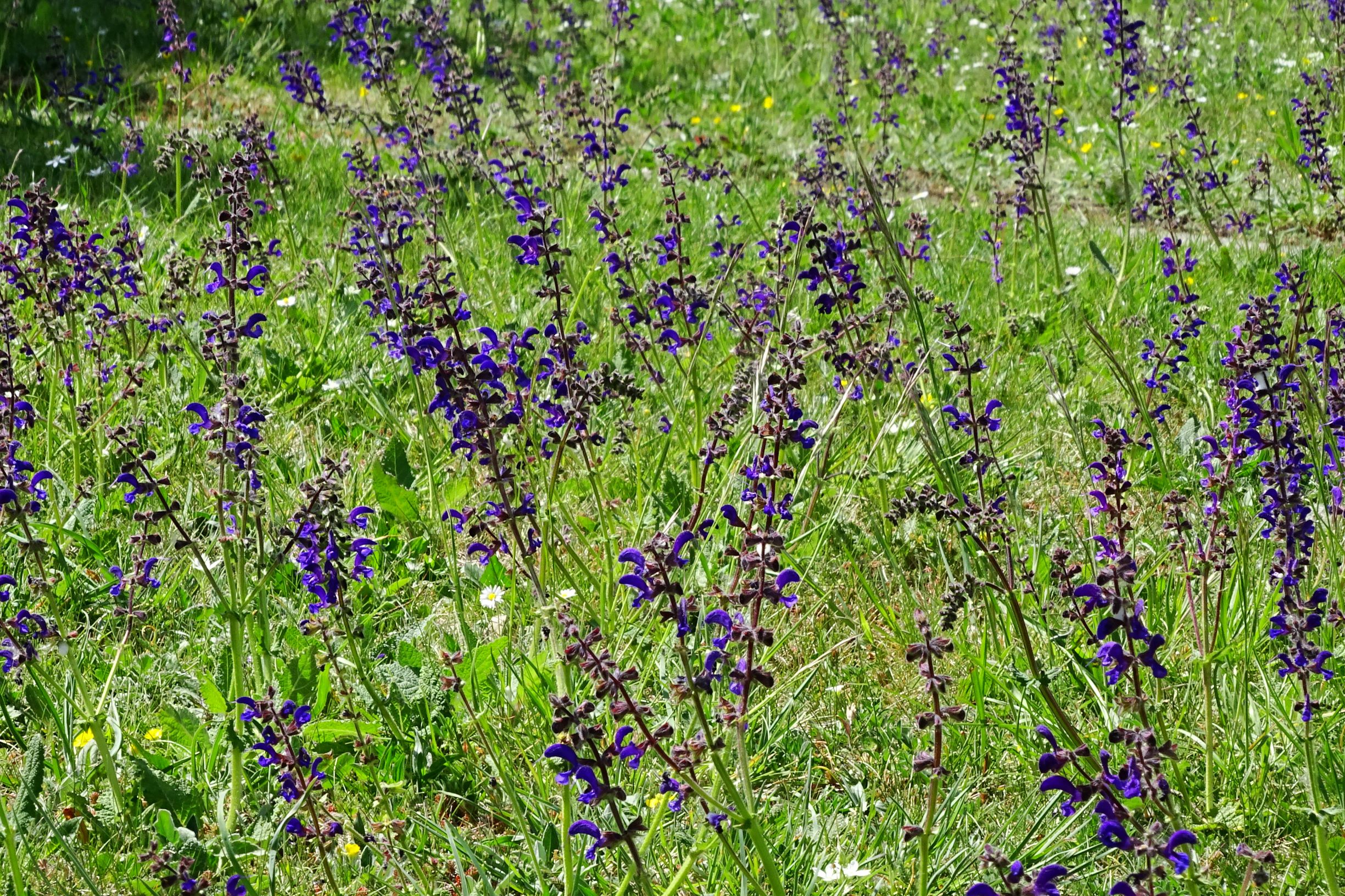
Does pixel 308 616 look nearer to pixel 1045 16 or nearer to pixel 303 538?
pixel 303 538

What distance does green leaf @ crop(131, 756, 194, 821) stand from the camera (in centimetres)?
246

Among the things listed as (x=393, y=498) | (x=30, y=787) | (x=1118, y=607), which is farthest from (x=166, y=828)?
(x=1118, y=607)

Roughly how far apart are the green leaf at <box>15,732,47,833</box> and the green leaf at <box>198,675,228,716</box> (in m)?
0.37

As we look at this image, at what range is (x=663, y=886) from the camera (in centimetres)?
228

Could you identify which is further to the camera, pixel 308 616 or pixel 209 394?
pixel 209 394

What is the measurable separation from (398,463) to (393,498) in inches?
14.5

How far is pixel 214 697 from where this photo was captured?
264 cm

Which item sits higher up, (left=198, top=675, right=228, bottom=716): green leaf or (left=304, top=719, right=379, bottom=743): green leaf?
(left=198, top=675, right=228, bottom=716): green leaf

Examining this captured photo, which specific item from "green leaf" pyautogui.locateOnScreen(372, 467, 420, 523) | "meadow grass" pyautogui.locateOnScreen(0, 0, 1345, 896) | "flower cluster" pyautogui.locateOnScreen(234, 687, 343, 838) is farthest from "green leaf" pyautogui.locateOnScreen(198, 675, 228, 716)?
"green leaf" pyautogui.locateOnScreen(372, 467, 420, 523)

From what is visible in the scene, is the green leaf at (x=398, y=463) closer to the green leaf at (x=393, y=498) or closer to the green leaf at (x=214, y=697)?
the green leaf at (x=393, y=498)

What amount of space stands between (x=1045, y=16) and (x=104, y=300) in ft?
34.6

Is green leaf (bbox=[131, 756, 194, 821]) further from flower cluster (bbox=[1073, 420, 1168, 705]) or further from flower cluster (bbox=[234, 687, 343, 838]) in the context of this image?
flower cluster (bbox=[1073, 420, 1168, 705])

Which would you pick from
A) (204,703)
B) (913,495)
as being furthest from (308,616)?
(913,495)

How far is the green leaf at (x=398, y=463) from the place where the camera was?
3.78 metres
